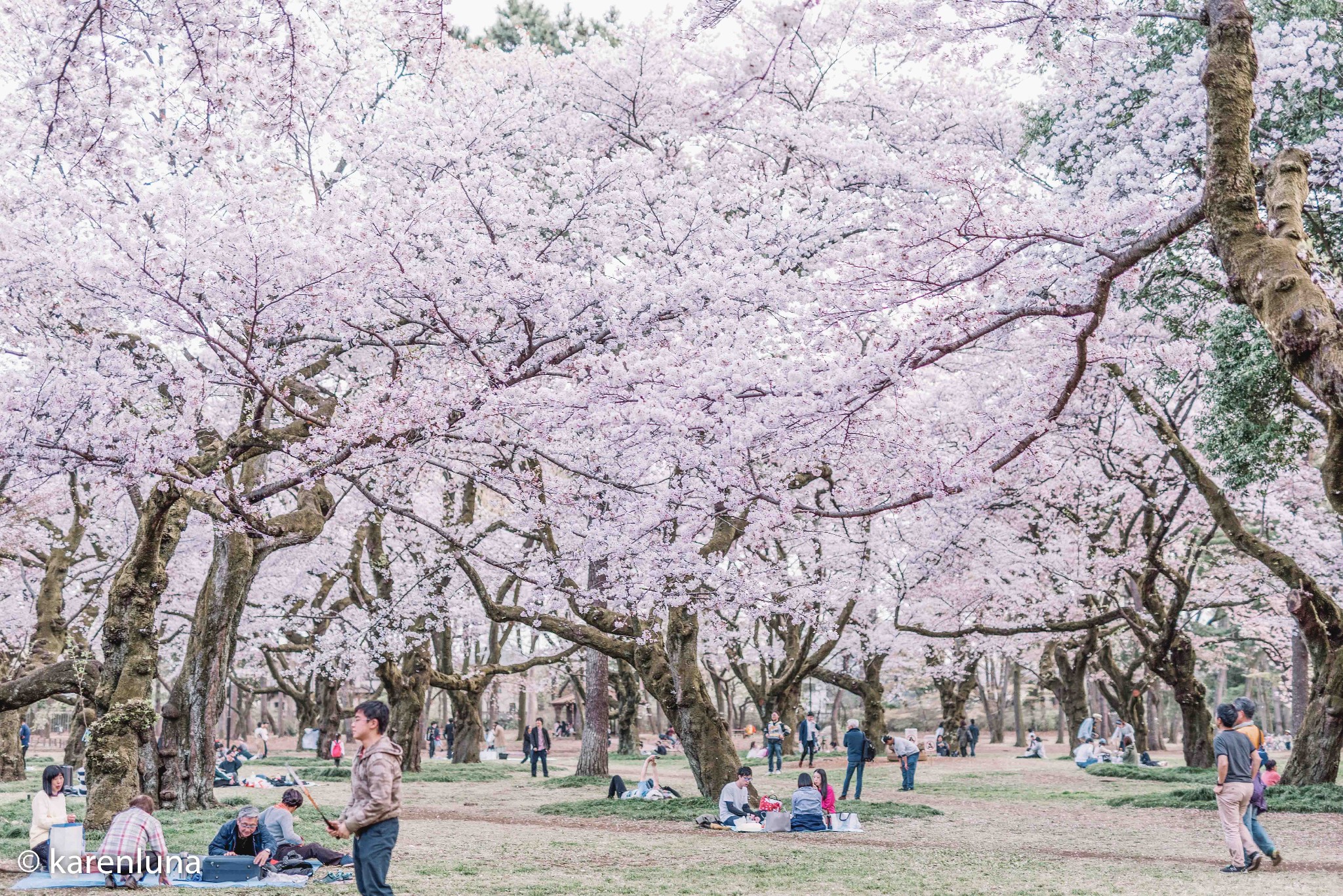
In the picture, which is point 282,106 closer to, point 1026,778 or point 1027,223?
point 1027,223

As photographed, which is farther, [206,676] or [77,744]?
[77,744]

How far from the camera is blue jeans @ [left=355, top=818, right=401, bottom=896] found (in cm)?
477

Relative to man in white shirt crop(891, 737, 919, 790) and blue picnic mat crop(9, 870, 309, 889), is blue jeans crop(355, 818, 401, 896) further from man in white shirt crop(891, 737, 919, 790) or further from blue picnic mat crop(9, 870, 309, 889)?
man in white shirt crop(891, 737, 919, 790)

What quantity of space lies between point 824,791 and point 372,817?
8.10m

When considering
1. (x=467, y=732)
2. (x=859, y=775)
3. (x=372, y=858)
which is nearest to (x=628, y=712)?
(x=467, y=732)

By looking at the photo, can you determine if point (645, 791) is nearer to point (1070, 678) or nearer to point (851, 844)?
point (851, 844)

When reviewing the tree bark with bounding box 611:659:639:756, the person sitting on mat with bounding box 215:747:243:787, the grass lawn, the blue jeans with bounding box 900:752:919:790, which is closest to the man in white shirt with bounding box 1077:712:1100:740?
the grass lawn

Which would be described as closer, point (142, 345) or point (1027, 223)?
point (1027, 223)

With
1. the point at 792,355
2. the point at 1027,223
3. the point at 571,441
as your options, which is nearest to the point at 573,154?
the point at 571,441

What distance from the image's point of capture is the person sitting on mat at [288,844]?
809 centimetres

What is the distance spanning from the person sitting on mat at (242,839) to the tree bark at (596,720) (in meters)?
11.2

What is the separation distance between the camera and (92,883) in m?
7.12

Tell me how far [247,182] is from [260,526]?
10.5 ft

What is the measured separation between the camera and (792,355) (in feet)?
34.7
